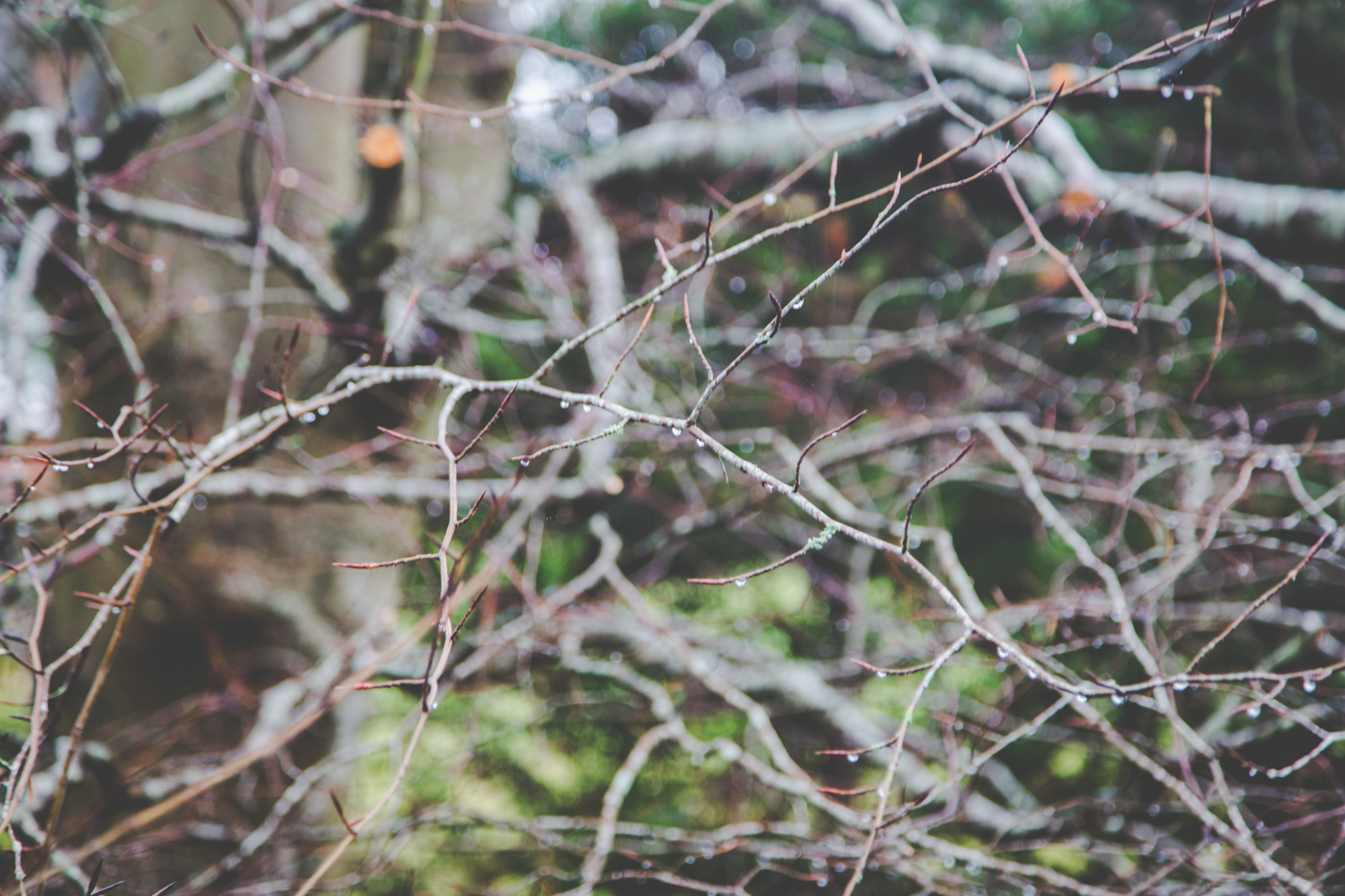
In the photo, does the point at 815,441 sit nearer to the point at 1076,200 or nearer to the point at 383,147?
the point at 383,147

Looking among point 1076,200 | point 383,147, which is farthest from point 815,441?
point 1076,200

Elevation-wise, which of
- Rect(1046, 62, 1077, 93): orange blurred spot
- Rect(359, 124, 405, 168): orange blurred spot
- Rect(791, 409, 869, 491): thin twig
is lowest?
Rect(791, 409, 869, 491): thin twig

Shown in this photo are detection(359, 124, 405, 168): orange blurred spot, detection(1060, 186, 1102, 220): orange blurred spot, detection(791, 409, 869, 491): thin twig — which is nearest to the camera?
detection(791, 409, 869, 491): thin twig

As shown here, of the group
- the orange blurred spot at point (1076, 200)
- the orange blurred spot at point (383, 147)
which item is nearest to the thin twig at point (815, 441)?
the orange blurred spot at point (383, 147)

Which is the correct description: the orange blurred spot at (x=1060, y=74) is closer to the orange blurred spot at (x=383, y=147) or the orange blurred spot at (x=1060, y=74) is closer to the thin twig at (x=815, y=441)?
the thin twig at (x=815, y=441)

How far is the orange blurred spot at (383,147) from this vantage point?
5.61 ft

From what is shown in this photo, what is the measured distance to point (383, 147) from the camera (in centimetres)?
173

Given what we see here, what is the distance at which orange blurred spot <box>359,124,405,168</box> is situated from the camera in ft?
5.61

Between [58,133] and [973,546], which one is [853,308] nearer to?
[973,546]

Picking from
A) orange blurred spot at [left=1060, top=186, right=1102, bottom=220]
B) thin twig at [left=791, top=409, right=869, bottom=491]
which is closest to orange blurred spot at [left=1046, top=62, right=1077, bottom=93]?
orange blurred spot at [left=1060, top=186, right=1102, bottom=220]

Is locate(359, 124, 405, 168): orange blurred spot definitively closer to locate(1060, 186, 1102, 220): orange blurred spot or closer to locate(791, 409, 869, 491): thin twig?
locate(791, 409, 869, 491): thin twig

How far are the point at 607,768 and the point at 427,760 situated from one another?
0.73 meters

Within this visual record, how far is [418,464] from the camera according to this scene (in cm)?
257

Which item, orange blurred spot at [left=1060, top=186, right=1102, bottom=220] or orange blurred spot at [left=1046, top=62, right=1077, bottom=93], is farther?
orange blurred spot at [left=1060, top=186, right=1102, bottom=220]
